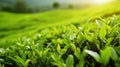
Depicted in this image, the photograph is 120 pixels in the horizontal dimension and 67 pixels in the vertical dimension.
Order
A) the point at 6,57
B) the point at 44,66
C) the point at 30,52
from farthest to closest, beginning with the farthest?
the point at 6,57
the point at 30,52
the point at 44,66

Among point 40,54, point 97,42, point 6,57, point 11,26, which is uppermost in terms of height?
point 97,42

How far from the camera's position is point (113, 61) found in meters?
2.52

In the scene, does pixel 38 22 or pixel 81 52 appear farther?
pixel 38 22

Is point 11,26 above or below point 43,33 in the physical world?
below

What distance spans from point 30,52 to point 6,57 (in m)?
0.44

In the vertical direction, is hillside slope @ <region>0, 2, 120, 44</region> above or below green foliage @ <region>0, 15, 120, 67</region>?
below

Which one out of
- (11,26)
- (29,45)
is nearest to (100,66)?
(29,45)

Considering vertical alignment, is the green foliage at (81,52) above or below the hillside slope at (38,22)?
above

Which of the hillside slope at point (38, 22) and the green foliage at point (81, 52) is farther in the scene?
the hillside slope at point (38, 22)

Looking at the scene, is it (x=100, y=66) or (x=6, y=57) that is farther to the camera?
(x=6, y=57)

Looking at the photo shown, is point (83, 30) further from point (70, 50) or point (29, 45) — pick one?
point (29, 45)

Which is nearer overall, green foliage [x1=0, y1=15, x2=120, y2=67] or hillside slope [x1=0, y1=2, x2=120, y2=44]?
green foliage [x1=0, y1=15, x2=120, y2=67]

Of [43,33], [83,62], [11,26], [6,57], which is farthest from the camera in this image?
[11,26]

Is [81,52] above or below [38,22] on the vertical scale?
above
